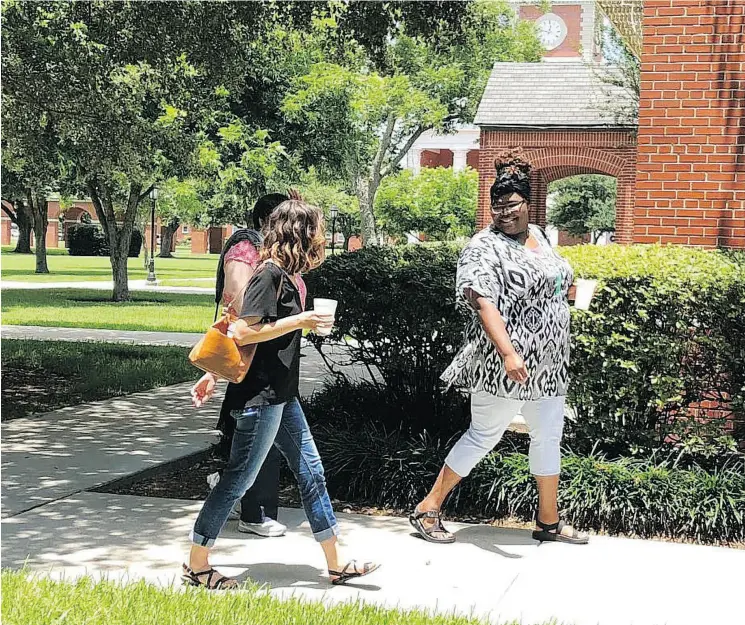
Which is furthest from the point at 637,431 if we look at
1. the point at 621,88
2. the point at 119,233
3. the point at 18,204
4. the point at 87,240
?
the point at 87,240

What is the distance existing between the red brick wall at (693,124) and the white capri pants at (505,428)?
2577mm

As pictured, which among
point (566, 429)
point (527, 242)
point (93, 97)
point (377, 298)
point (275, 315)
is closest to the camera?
point (275, 315)

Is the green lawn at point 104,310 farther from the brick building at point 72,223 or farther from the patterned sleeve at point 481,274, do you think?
the brick building at point 72,223

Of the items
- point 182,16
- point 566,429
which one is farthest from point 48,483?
point 182,16

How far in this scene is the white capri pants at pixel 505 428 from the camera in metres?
5.56

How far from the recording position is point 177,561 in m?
5.15

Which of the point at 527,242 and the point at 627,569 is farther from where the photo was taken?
the point at 527,242

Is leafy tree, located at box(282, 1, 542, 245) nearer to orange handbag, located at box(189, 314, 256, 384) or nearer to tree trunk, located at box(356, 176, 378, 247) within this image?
tree trunk, located at box(356, 176, 378, 247)


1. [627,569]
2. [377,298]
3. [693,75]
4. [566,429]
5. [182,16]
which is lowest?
[627,569]

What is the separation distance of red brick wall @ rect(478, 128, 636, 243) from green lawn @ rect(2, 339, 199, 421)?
1557 centimetres

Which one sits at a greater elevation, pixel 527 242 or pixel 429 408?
pixel 527 242

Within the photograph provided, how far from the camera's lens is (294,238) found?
186 inches

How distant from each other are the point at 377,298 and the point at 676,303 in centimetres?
214

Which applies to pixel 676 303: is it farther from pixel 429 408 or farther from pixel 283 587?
pixel 283 587
